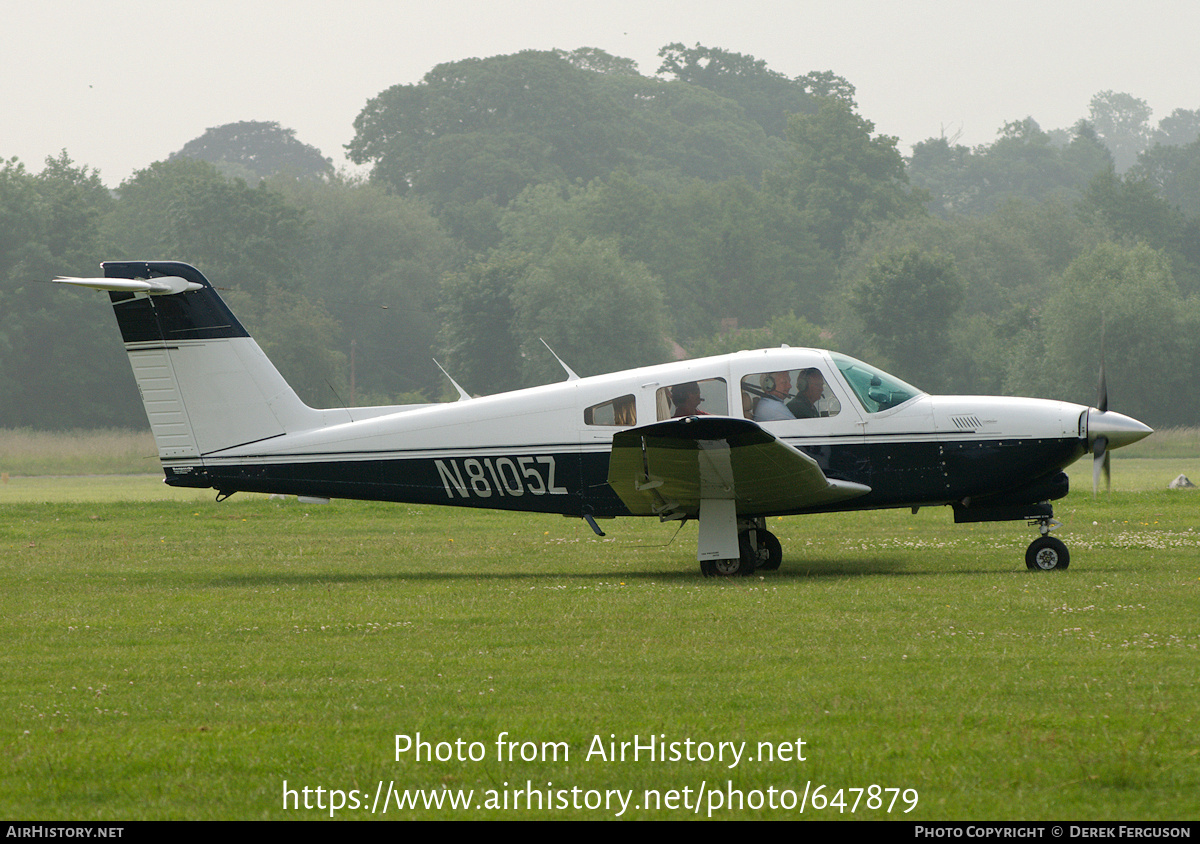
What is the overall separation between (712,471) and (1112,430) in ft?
12.9

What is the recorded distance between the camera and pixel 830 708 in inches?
254

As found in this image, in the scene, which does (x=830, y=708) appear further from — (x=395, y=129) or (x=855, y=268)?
(x=395, y=129)

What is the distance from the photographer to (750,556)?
41.4 feet

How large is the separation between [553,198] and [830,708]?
89.2 meters

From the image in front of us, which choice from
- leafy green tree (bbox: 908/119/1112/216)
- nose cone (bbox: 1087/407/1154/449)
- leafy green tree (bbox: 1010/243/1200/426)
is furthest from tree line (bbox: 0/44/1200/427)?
nose cone (bbox: 1087/407/1154/449)

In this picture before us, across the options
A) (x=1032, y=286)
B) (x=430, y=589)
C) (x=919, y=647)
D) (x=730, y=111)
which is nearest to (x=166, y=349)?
(x=430, y=589)

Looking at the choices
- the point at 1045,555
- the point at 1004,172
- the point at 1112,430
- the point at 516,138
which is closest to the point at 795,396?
the point at 1045,555

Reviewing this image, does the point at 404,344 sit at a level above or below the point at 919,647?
above

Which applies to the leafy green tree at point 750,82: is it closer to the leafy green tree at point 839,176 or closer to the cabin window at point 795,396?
the leafy green tree at point 839,176

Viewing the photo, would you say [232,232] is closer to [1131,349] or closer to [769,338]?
[769,338]

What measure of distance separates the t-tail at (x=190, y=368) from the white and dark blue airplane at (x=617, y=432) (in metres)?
0.02

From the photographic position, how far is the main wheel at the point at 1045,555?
40.1 feet

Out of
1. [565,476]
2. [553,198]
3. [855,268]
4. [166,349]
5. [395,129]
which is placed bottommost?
[565,476]

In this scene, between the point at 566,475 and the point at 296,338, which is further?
the point at 296,338
